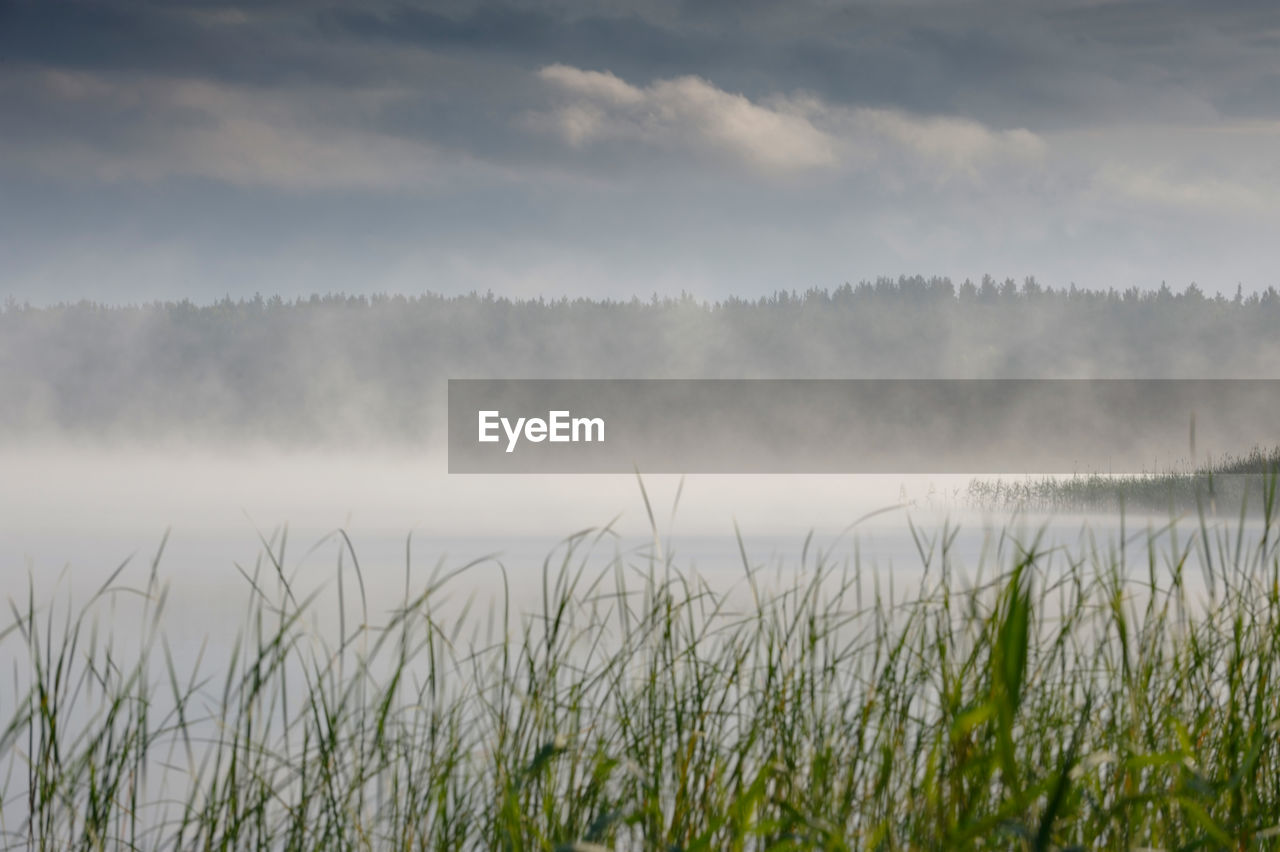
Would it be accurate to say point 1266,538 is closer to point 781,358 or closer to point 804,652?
point 804,652

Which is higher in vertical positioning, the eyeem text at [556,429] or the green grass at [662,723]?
the eyeem text at [556,429]

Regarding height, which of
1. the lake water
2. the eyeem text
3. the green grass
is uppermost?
the eyeem text

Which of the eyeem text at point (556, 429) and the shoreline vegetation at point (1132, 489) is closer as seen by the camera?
the shoreline vegetation at point (1132, 489)

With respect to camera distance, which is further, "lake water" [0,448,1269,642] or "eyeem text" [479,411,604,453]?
"eyeem text" [479,411,604,453]

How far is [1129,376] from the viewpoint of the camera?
31.9m

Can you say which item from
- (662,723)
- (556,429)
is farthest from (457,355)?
(662,723)
